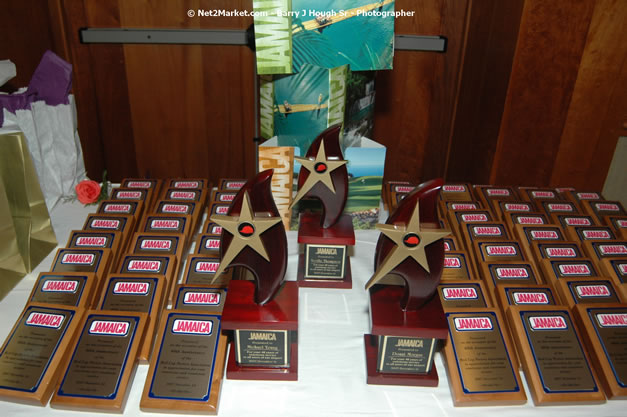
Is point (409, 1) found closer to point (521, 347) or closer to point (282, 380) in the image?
point (521, 347)

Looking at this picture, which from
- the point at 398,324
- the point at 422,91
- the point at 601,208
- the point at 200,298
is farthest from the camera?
the point at 422,91

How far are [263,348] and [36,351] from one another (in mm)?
429

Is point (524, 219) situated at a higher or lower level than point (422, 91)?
lower

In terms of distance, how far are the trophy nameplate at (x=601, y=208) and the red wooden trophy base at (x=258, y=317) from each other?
98 centimetres

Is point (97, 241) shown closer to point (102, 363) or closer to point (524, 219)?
point (102, 363)

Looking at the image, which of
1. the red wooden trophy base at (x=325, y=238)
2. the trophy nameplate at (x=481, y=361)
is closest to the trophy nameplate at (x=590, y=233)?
the trophy nameplate at (x=481, y=361)

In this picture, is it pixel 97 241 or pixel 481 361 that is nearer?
pixel 481 361

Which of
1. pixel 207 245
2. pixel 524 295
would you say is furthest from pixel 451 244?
pixel 207 245

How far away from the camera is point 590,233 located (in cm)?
122

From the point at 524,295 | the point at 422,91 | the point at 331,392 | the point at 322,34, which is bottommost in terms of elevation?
the point at 331,392

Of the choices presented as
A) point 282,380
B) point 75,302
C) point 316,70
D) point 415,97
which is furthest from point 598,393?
point 415,97

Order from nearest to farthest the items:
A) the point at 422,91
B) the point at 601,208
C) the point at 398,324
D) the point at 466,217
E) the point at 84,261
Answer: the point at 398,324 → the point at 84,261 → the point at 466,217 → the point at 601,208 → the point at 422,91

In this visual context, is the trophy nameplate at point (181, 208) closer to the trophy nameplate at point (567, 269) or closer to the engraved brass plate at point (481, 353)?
the engraved brass plate at point (481, 353)

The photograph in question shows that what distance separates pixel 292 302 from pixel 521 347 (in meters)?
0.45
